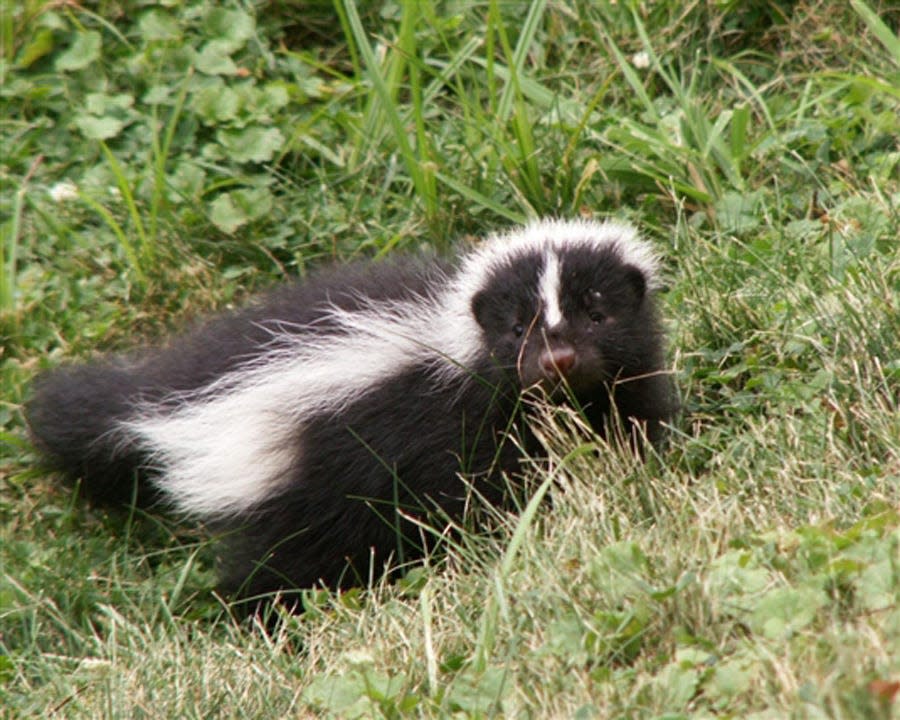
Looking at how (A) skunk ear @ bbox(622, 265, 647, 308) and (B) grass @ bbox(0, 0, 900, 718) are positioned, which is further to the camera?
(A) skunk ear @ bbox(622, 265, 647, 308)

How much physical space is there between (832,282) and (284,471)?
85.4 inches

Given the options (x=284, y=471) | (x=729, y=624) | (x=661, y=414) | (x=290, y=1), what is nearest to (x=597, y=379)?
(x=661, y=414)

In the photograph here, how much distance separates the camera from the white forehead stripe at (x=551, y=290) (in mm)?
5547

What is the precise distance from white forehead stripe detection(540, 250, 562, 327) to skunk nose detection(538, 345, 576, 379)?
138mm

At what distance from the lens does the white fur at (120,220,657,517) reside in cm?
586

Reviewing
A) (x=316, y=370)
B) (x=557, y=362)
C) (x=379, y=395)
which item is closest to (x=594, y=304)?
(x=557, y=362)

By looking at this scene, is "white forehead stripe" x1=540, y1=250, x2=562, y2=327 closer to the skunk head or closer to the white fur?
the skunk head

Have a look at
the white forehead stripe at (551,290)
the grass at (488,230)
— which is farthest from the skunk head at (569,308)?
the grass at (488,230)

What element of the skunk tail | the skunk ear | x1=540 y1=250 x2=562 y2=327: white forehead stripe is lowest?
the skunk tail

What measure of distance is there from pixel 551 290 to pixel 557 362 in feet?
1.11

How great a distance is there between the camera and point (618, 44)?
7738mm

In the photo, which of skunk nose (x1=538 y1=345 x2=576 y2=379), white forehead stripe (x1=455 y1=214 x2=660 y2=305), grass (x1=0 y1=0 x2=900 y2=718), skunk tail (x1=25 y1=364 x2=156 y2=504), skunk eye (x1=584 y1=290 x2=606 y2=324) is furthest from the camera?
skunk tail (x1=25 y1=364 x2=156 y2=504)

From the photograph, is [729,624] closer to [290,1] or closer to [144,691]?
[144,691]

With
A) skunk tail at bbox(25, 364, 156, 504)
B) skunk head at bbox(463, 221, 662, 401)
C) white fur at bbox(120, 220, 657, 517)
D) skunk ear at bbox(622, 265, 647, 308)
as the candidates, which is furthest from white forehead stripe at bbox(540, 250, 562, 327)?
skunk tail at bbox(25, 364, 156, 504)
